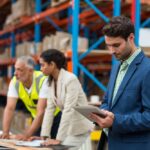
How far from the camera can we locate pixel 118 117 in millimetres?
2590

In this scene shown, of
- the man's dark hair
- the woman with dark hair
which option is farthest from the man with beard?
the woman with dark hair

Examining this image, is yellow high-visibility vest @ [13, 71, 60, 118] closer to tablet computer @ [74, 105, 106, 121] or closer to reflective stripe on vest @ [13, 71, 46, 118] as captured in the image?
reflective stripe on vest @ [13, 71, 46, 118]

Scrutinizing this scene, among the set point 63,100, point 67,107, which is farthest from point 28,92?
point 67,107

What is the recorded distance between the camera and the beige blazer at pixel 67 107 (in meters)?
3.80

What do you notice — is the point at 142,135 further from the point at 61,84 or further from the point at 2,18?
the point at 2,18

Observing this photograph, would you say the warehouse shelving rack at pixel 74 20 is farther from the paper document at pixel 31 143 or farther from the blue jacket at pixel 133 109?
the blue jacket at pixel 133 109

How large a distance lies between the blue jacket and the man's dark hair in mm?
176

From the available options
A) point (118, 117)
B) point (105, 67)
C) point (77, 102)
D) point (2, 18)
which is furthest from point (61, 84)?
point (2, 18)

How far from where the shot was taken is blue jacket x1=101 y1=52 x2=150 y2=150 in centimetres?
255

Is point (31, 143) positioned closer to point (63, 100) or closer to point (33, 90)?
point (63, 100)

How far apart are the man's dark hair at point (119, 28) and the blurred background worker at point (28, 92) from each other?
1.69 meters

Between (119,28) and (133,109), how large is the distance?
497mm

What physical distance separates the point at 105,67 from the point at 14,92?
5.26 meters

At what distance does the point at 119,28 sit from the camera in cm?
259
